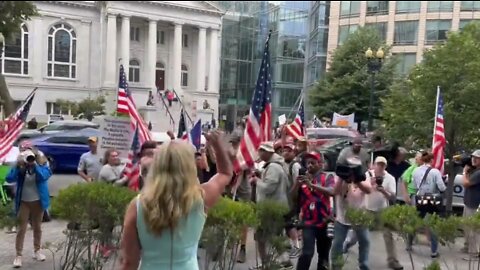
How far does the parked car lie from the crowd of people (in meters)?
8.41

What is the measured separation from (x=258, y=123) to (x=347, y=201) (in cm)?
183

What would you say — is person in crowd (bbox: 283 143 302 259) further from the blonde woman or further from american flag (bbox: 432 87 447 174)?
the blonde woman

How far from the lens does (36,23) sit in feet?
184

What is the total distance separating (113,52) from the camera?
60.8m

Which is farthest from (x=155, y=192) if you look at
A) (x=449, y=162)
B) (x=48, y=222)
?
(x=449, y=162)

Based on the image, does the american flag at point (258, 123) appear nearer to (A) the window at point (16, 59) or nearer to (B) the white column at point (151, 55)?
(A) the window at point (16, 59)

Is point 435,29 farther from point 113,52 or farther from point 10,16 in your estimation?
point 10,16

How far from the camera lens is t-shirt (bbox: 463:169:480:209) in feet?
28.6

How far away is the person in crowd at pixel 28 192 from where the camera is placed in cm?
751

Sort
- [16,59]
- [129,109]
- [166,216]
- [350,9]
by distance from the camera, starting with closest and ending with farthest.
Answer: [166,216] → [129,109] → [350,9] → [16,59]

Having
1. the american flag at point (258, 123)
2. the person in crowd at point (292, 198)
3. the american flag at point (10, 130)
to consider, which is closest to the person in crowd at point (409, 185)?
the person in crowd at point (292, 198)

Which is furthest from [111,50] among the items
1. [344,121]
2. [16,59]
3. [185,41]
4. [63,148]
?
[63,148]

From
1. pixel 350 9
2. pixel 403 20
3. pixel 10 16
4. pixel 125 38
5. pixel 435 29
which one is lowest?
pixel 10 16

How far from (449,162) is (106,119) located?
722cm
